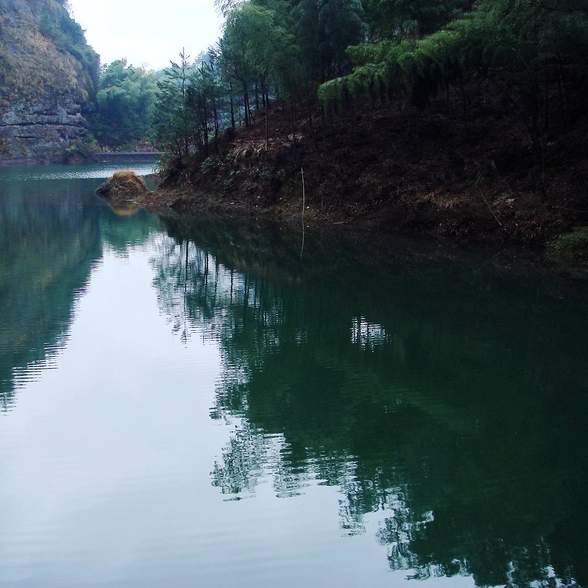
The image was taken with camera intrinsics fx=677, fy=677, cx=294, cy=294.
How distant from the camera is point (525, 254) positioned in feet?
47.3

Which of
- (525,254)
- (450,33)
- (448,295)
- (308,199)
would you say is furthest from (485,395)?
(308,199)

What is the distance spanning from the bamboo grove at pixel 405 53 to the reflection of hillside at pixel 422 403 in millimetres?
5095

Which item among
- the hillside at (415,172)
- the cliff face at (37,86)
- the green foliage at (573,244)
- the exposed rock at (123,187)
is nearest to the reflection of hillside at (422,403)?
the green foliage at (573,244)

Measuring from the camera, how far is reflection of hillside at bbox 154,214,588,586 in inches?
194

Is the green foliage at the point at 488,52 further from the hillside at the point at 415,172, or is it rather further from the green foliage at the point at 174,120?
the green foliage at the point at 174,120

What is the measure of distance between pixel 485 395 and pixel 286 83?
744 inches

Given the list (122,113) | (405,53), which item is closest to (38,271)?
(405,53)

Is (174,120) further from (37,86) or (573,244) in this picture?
(37,86)

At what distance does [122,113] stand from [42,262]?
7984cm

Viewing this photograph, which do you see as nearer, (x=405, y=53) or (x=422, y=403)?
(x=422, y=403)

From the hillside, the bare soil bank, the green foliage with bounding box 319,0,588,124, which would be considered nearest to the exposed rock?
the bare soil bank

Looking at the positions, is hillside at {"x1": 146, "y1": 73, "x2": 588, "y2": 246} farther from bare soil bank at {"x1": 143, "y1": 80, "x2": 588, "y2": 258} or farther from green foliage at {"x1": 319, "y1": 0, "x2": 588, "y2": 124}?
green foliage at {"x1": 319, "y1": 0, "x2": 588, "y2": 124}

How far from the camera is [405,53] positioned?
1691 centimetres

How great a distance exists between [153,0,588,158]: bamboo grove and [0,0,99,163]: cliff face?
54.6 m
